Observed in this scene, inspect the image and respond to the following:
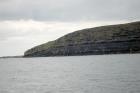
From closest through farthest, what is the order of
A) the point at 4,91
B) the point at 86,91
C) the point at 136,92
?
the point at 136,92, the point at 86,91, the point at 4,91

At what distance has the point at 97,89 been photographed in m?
60.0

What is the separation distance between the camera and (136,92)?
175 feet

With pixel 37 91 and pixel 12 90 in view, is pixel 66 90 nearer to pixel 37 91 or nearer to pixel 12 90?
pixel 37 91

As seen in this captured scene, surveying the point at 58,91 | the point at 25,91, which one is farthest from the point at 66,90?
the point at 25,91

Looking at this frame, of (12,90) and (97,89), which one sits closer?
(97,89)

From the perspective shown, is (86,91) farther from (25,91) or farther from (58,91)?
(25,91)

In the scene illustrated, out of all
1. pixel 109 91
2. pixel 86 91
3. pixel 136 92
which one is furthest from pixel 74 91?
pixel 136 92

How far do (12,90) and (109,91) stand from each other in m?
17.3

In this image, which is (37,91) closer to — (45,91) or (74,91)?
(45,91)

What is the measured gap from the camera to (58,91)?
60.6m

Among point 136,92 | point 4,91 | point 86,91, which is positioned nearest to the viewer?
point 136,92

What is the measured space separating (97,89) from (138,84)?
6764mm

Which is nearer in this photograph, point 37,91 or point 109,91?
point 109,91

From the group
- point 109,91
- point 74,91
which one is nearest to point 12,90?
point 74,91
